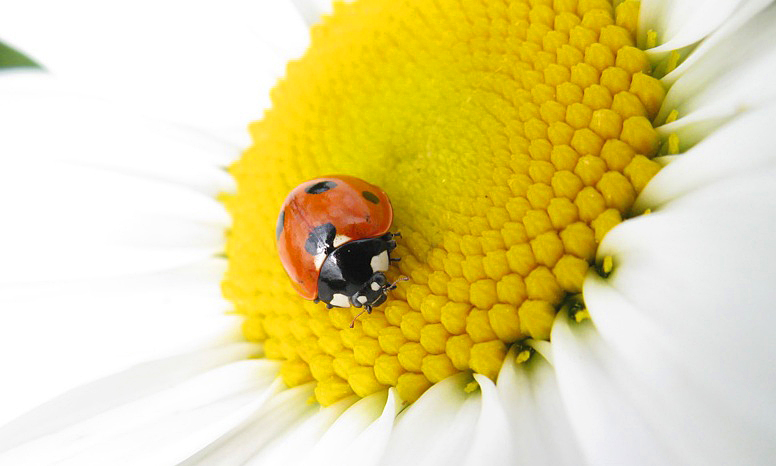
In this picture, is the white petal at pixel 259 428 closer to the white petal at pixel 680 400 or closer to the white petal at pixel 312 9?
the white petal at pixel 680 400

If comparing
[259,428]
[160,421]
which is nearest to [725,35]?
[259,428]

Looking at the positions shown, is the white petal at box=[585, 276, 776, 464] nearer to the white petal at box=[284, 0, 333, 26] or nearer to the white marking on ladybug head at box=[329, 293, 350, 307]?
the white marking on ladybug head at box=[329, 293, 350, 307]

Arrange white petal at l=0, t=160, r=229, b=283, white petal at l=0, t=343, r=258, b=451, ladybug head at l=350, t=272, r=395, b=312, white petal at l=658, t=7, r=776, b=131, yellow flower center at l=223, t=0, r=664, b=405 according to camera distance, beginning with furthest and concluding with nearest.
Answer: white petal at l=0, t=160, r=229, b=283, white petal at l=0, t=343, r=258, b=451, ladybug head at l=350, t=272, r=395, b=312, yellow flower center at l=223, t=0, r=664, b=405, white petal at l=658, t=7, r=776, b=131

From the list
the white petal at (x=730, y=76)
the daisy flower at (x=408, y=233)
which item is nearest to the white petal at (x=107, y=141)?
the daisy flower at (x=408, y=233)

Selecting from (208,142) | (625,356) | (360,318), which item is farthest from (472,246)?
(208,142)

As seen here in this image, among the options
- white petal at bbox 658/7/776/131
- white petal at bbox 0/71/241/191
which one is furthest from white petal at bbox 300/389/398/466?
white petal at bbox 0/71/241/191

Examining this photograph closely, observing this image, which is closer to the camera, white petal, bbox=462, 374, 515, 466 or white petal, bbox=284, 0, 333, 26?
white petal, bbox=462, 374, 515, 466
